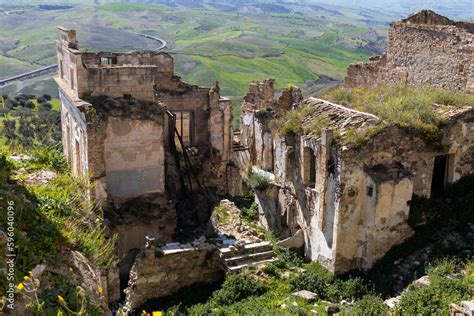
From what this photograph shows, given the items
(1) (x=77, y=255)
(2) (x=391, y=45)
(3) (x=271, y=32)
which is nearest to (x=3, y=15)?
(3) (x=271, y=32)

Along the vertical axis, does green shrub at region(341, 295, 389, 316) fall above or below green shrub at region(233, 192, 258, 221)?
above

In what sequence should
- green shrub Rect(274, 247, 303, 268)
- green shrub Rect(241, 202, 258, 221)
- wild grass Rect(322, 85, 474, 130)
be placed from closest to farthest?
wild grass Rect(322, 85, 474, 130)
green shrub Rect(274, 247, 303, 268)
green shrub Rect(241, 202, 258, 221)

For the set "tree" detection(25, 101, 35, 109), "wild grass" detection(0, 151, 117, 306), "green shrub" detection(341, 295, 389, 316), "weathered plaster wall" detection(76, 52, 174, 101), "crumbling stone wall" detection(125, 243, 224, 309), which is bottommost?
"tree" detection(25, 101, 35, 109)

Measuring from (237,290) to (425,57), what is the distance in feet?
36.6

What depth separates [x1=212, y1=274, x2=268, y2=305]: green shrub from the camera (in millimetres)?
13891

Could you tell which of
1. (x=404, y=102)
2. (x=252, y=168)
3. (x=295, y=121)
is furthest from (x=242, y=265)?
(x=252, y=168)

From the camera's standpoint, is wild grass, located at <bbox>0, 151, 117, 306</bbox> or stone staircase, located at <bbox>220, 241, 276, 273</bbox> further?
stone staircase, located at <bbox>220, 241, 276, 273</bbox>

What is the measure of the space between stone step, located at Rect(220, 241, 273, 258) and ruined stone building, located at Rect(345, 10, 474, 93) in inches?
328

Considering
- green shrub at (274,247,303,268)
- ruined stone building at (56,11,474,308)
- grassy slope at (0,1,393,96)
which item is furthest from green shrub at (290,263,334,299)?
grassy slope at (0,1,393,96)

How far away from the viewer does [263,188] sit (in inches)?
725

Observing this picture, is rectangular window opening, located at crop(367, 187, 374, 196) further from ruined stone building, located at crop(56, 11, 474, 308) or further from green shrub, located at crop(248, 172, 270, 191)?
green shrub, located at crop(248, 172, 270, 191)

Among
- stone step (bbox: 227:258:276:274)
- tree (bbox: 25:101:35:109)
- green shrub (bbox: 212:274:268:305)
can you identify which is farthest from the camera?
tree (bbox: 25:101:35:109)

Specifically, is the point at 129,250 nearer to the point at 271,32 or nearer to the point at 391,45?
the point at 391,45

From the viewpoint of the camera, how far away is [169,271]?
1502cm
